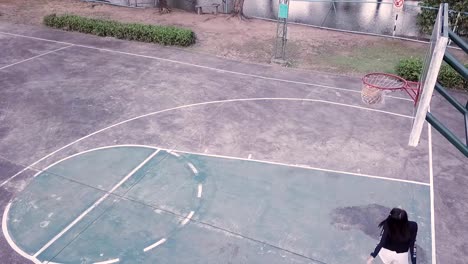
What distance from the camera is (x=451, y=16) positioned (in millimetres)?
20250

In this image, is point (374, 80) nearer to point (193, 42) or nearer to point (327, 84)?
point (327, 84)

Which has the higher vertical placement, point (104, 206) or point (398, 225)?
point (398, 225)

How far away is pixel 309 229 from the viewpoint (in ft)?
32.4

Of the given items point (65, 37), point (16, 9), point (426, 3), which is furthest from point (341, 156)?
point (16, 9)

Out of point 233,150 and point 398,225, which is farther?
point 233,150

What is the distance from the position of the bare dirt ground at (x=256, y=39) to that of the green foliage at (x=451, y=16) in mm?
1183

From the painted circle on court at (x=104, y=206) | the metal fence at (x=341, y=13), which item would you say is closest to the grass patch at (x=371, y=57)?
the metal fence at (x=341, y=13)

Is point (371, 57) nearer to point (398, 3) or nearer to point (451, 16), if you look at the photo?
point (451, 16)

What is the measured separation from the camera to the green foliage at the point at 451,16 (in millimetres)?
20062

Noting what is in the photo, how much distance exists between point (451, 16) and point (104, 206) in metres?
18.0

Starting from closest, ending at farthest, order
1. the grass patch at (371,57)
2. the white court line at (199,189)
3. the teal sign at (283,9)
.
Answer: the white court line at (199,189) → the teal sign at (283,9) → the grass patch at (371,57)

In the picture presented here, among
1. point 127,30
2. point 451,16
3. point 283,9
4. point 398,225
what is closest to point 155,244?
point 398,225

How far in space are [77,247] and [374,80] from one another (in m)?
9.34

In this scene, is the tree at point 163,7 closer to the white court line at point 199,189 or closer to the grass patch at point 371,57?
the grass patch at point 371,57
